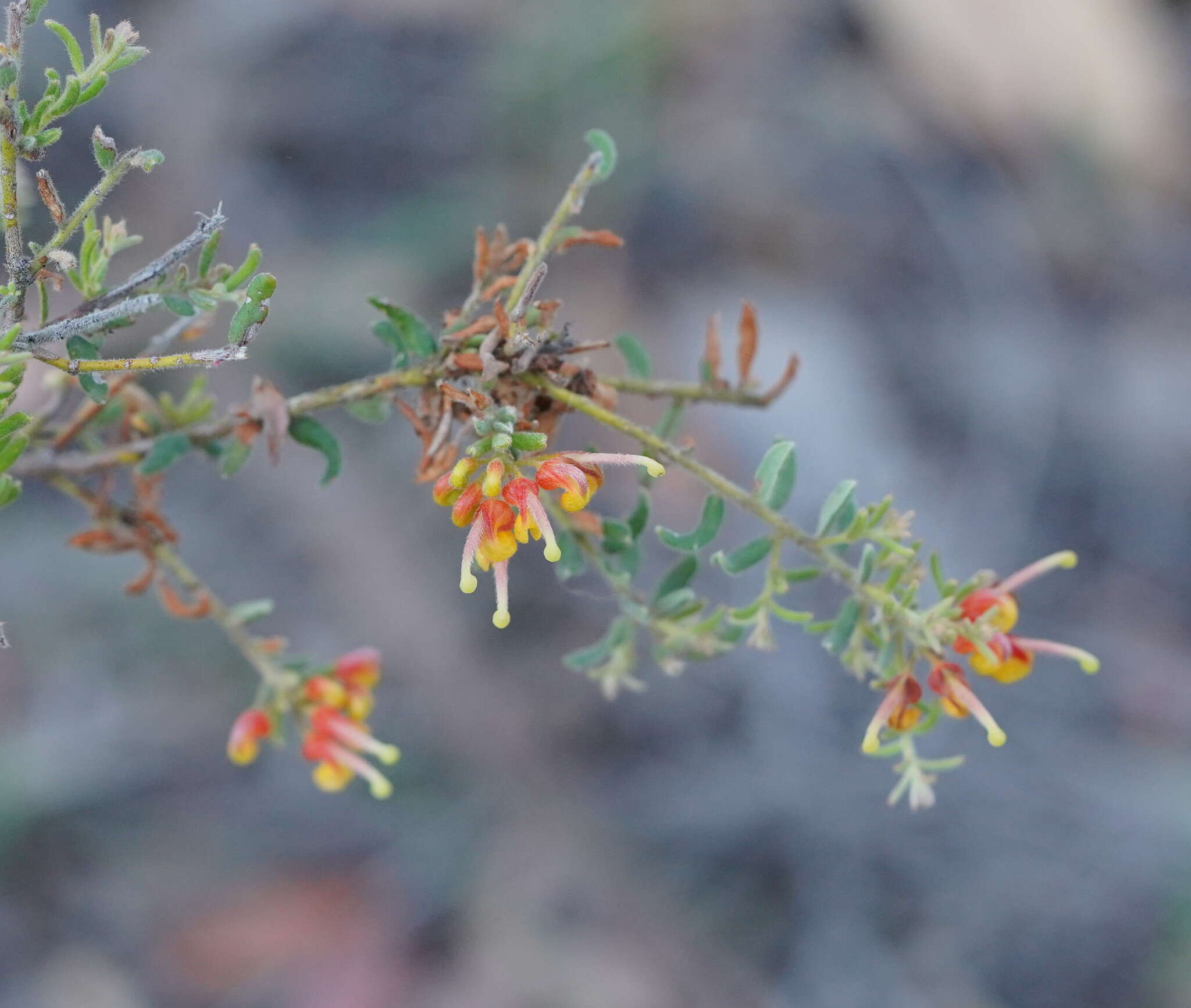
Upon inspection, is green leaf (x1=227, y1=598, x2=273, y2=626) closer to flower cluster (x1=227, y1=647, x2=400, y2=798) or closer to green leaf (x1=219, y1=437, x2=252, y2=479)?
flower cluster (x1=227, y1=647, x2=400, y2=798)

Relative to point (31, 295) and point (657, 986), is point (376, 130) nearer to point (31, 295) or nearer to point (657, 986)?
point (31, 295)

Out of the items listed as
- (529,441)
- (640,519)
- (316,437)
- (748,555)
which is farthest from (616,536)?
(316,437)

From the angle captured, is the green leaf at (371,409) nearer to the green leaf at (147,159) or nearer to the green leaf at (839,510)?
the green leaf at (147,159)

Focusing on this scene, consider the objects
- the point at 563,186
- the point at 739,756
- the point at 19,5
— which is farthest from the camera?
the point at 563,186

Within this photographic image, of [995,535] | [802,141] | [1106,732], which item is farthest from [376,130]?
[1106,732]

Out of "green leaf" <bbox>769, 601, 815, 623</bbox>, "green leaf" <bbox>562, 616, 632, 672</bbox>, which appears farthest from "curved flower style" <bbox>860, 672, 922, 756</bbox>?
"green leaf" <bbox>562, 616, 632, 672</bbox>

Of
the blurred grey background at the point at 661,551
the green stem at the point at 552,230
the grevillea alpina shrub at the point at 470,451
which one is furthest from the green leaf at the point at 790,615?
the blurred grey background at the point at 661,551

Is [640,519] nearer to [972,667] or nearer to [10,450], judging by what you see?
[972,667]
